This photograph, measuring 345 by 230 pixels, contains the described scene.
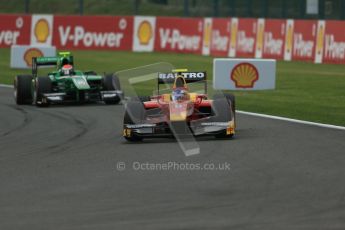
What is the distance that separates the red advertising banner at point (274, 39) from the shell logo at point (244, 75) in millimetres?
11397

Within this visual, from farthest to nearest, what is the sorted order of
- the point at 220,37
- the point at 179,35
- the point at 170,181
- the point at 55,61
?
the point at 179,35
the point at 220,37
the point at 55,61
the point at 170,181

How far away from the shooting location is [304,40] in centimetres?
3212

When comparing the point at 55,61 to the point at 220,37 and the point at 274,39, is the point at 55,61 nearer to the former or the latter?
the point at 274,39

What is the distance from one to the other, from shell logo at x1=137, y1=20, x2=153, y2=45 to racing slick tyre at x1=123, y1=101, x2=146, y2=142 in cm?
2772

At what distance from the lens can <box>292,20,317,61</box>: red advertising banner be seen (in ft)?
104

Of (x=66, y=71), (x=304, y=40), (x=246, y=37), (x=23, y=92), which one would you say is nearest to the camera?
(x=66, y=71)

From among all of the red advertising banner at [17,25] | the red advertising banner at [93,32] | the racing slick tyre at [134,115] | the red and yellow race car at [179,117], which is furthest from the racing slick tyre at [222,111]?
the red advertising banner at [17,25]

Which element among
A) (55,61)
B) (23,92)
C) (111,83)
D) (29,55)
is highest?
(55,61)

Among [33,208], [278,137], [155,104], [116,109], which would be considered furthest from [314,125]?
[33,208]

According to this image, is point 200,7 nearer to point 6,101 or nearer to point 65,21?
point 65,21

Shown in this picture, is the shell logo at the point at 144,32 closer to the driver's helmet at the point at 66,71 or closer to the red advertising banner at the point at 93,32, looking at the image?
the red advertising banner at the point at 93,32

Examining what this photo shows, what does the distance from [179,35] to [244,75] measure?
17.8m

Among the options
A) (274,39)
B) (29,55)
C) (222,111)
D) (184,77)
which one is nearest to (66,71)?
(184,77)

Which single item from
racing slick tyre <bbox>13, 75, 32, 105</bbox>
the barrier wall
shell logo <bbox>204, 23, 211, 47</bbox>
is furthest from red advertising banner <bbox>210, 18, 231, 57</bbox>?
racing slick tyre <bbox>13, 75, 32, 105</bbox>
